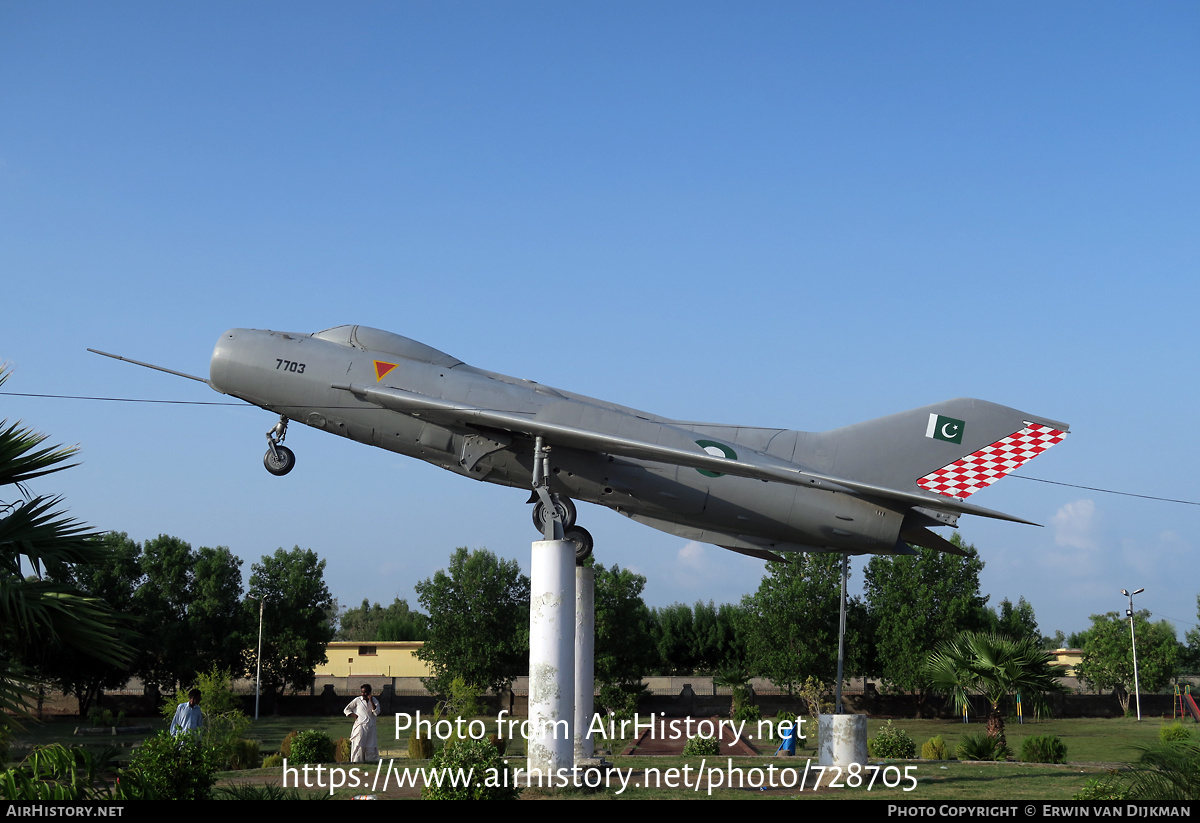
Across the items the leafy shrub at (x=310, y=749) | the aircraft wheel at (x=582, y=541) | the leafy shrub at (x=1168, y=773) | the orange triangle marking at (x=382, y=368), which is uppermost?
the orange triangle marking at (x=382, y=368)

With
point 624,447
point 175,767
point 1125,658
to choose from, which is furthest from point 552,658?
point 1125,658

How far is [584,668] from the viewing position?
16938mm

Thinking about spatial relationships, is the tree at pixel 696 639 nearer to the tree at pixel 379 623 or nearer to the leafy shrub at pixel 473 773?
the tree at pixel 379 623

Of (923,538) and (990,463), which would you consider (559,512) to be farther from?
(990,463)

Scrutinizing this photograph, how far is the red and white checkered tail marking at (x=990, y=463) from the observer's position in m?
17.9

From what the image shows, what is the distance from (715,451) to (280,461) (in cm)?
878

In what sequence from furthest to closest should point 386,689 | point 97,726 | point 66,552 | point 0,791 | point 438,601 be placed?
point 438,601, point 386,689, point 97,726, point 66,552, point 0,791

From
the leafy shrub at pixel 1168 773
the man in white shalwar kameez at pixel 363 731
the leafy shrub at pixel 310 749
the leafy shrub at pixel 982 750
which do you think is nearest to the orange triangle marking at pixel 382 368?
the man in white shalwar kameez at pixel 363 731

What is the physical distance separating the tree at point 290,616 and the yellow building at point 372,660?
49.9 ft

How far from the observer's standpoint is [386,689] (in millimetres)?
57906
